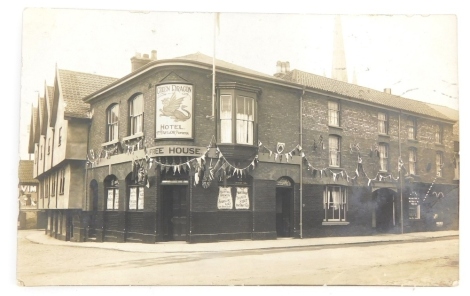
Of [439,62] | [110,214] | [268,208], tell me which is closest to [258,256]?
[268,208]

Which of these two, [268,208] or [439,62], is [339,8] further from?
[268,208]

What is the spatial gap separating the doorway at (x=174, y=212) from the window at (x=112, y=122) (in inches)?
82.1

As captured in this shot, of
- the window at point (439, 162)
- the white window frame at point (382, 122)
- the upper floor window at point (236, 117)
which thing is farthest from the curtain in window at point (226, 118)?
the window at point (439, 162)

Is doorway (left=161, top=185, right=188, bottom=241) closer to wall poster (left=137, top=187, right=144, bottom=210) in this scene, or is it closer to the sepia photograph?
the sepia photograph

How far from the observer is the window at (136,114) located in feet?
46.2

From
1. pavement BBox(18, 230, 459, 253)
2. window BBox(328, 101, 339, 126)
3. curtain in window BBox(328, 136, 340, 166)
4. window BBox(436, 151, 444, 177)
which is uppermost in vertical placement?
window BBox(328, 101, 339, 126)

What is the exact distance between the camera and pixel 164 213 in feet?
46.2

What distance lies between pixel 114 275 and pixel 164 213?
2.97m

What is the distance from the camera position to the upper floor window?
14.1m

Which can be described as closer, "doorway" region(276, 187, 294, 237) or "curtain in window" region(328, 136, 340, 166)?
"doorway" region(276, 187, 294, 237)

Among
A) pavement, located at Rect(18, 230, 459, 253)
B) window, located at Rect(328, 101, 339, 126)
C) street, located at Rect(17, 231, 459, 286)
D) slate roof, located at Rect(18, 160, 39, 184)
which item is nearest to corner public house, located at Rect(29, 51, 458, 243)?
pavement, located at Rect(18, 230, 459, 253)

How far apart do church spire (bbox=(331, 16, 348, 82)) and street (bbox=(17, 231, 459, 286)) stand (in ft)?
15.3

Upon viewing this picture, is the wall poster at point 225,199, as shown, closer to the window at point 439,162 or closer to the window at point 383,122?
the window at point 383,122

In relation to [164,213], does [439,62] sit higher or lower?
higher
